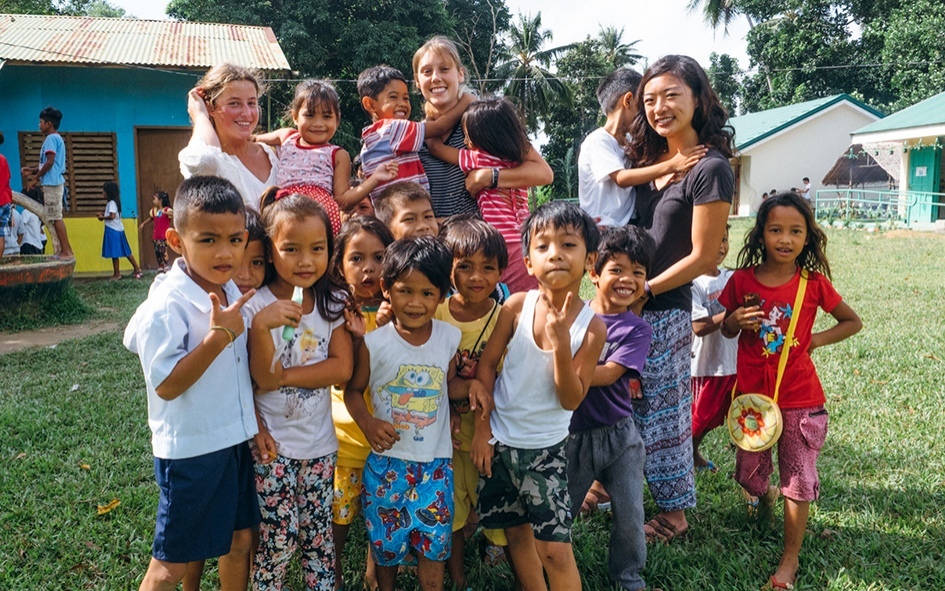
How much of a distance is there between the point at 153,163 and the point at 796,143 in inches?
897

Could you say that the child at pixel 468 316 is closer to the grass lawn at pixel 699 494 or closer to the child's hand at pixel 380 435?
the child's hand at pixel 380 435

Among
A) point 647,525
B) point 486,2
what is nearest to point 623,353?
point 647,525

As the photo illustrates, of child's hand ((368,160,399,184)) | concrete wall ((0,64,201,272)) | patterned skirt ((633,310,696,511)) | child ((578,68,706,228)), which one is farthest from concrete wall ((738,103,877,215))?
child's hand ((368,160,399,184))

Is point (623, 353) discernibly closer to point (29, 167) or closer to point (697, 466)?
point (697, 466)

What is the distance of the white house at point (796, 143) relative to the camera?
Answer: 25516mm

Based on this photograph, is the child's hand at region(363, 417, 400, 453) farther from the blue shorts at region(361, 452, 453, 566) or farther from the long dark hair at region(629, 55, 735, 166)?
the long dark hair at region(629, 55, 735, 166)

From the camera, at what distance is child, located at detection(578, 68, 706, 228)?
3.01 metres

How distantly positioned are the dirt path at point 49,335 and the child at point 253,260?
17.1 ft

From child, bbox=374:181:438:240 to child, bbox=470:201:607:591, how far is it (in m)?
0.59

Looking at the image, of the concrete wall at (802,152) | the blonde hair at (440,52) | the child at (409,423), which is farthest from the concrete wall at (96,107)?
the concrete wall at (802,152)

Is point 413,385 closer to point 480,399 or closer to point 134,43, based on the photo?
point 480,399

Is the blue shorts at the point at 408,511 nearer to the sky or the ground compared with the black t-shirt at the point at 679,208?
nearer to the ground

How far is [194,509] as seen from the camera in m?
2.10

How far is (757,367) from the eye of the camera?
2877 millimetres
